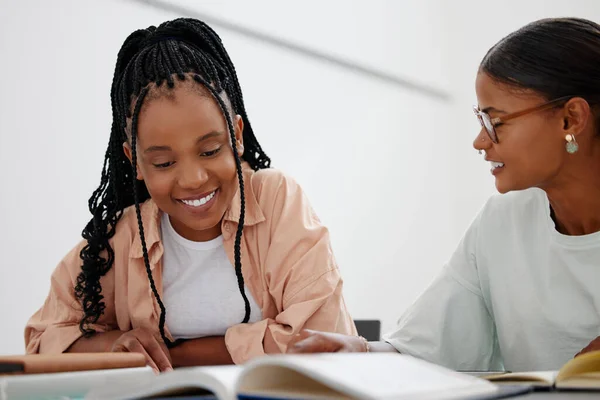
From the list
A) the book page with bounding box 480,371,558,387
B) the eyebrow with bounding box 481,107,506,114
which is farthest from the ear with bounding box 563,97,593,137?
the book page with bounding box 480,371,558,387

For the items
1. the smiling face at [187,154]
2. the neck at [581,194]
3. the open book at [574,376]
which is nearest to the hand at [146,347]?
the smiling face at [187,154]

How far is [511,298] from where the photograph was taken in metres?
1.58

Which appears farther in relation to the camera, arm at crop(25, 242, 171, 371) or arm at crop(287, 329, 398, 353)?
arm at crop(25, 242, 171, 371)

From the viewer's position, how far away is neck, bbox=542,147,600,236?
154 centimetres

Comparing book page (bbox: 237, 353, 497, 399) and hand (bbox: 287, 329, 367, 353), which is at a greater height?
book page (bbox: 237, 353, 497, 399)

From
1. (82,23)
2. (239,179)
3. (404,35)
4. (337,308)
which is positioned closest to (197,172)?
(239,179)

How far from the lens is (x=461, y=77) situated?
4730mm

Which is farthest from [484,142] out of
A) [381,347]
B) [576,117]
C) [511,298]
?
[381,347]

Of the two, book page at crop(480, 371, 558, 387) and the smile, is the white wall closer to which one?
the smile

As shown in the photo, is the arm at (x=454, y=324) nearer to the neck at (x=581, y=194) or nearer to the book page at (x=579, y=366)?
the neck at (x=581, y=194)

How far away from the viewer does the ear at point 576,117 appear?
4.92 ft

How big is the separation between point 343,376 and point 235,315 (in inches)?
38.4

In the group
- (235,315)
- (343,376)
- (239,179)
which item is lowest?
(235,315)

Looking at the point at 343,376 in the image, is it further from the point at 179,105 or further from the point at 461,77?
the point at 461,77
